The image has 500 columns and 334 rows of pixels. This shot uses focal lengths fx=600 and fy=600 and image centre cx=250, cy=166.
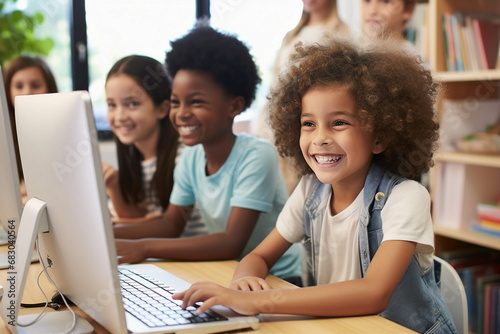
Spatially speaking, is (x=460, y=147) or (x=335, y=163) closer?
(x=335, y=163)

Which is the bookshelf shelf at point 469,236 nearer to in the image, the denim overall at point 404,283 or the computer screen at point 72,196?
the denim overall at point 404,283

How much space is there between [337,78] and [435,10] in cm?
142

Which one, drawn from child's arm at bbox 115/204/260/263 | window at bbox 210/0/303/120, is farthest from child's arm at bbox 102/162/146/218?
window at bbox 210/0/303/120

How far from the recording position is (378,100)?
1.17 metres

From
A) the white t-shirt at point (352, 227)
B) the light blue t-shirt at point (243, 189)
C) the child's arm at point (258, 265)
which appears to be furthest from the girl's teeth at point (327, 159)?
the light blue t-shirt at point (243, 189)

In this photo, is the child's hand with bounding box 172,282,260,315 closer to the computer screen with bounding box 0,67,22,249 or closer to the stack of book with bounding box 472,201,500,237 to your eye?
the computer screen with bounding box 0,67,22,249

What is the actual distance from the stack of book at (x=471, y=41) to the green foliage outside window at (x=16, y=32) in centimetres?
203

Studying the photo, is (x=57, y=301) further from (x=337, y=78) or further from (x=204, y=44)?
(x=204, y=44)

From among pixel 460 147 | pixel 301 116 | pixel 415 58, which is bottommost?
pixel 460 147

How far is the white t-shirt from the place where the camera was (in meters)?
1.08

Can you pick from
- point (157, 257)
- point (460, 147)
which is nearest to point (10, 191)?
point (157, 257)

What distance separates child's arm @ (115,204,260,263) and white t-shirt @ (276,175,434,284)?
0.55 ft

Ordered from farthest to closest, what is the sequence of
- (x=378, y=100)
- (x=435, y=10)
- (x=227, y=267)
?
(x=435, y=10) → (x=227, y=267) → (x=378, y=100)

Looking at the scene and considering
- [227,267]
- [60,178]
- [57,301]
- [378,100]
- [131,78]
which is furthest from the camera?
[131,78]
